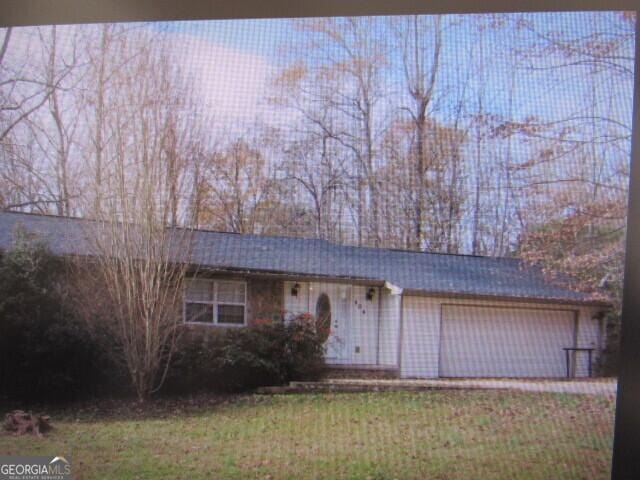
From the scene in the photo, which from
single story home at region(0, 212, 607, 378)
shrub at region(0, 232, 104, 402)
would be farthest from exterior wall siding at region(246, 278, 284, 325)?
shrub at region(0, 232, 104, 402)

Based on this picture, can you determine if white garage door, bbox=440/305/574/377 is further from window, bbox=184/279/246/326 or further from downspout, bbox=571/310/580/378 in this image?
window, bbox=184/279/246/326

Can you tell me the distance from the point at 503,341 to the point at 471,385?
→ 0.62 feet

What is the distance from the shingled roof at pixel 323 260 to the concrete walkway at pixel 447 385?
303 millimetres

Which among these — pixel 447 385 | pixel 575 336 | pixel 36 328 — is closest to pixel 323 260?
pixel 447 385

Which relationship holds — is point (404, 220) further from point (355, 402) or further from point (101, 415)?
point (101, 415)

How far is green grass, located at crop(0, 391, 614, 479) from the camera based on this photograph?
191 centimetres

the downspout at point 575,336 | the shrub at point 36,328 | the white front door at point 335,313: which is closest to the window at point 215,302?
the white front door at point 335,313

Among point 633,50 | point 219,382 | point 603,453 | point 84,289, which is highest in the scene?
point 633,50

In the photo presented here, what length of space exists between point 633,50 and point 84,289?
78.7 inches

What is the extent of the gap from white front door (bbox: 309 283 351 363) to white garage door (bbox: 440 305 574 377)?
34cm

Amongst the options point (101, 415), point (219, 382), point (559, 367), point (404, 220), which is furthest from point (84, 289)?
point (559, 367)

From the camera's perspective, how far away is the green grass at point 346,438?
6.25 feet

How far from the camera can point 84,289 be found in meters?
2.07

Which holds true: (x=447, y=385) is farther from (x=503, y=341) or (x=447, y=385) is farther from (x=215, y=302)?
(x=215, y=302)
